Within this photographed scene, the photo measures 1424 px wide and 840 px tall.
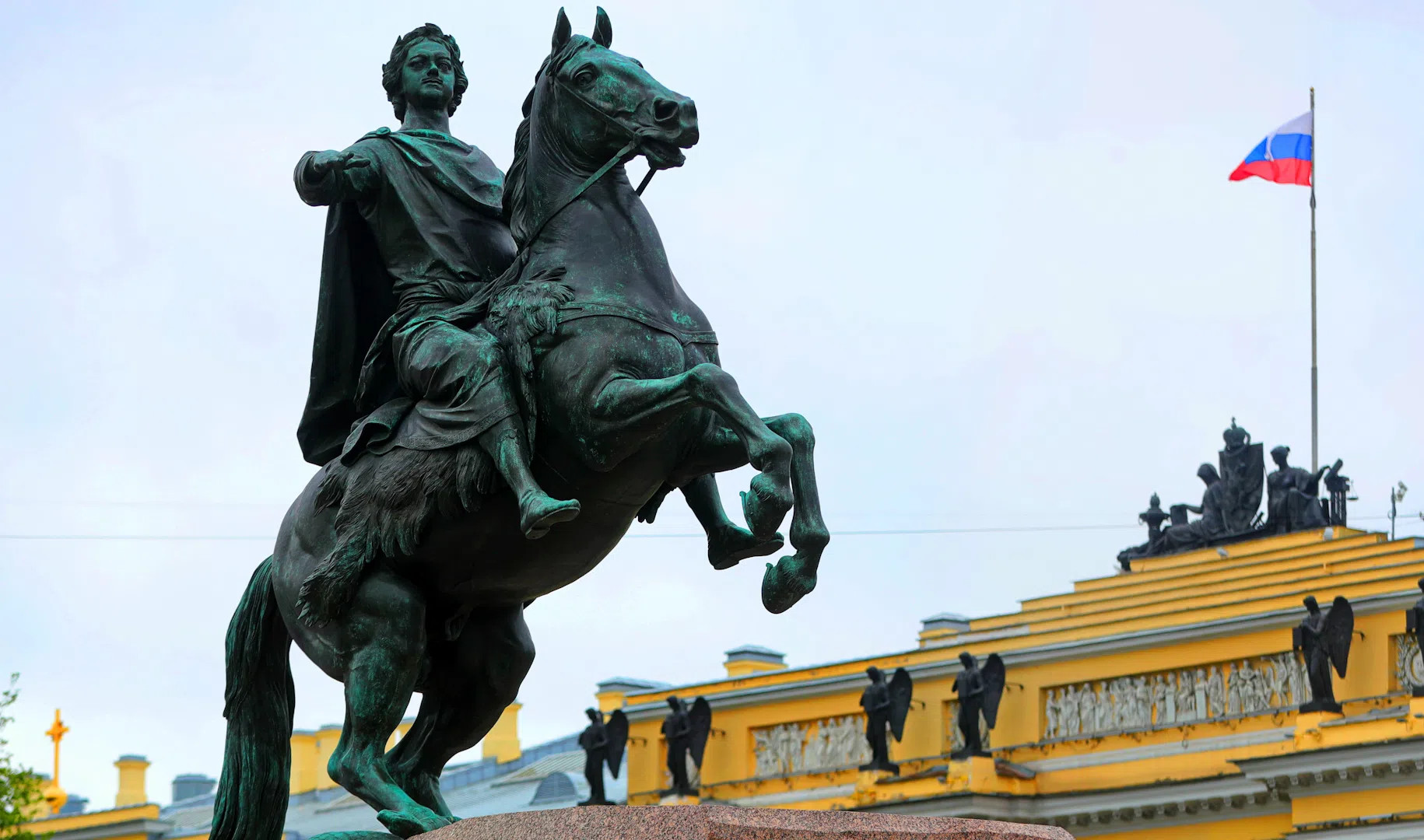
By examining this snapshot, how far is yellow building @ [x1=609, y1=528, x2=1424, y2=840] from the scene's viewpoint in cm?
3128

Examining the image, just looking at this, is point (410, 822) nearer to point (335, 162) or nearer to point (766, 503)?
point (766, 503)

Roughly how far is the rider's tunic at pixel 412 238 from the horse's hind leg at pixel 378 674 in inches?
14.2

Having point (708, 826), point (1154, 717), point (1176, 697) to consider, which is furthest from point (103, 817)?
point (708, 826)

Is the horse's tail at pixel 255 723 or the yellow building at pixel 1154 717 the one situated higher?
the yellow building at pixel 1154 717

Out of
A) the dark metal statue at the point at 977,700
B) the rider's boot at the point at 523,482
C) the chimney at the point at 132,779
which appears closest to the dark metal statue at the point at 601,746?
the dark metal statue at the point at 977,700

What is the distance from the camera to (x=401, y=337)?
6.18 meters

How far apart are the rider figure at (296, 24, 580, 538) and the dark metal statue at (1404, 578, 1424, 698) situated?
24848 millimetres

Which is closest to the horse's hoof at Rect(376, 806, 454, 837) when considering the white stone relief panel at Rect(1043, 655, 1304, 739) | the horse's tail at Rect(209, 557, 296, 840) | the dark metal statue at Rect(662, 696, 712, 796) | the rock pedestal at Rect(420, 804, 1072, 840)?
the rock pedestal at Rect(420, 804, 1072, 840)

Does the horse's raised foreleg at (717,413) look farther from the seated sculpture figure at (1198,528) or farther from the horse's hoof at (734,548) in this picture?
the seated sculpture figure at (1198,528)

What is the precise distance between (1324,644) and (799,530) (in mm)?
26780

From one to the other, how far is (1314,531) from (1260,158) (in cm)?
522

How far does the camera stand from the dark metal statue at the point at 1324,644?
31.1 metres

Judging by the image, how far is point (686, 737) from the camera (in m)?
38.7

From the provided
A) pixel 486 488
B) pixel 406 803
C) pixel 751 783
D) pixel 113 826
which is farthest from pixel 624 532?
pixel 113 826
